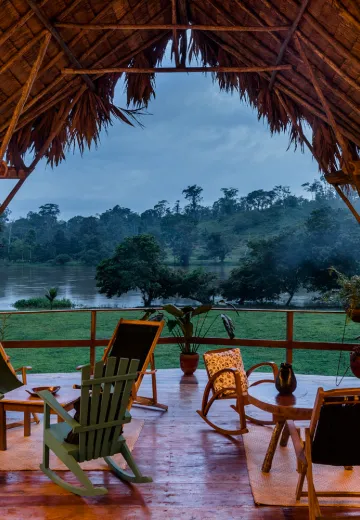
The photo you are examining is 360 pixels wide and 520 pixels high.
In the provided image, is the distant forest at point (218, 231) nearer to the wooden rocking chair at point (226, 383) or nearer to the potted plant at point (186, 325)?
the potted plant at point (186, 325)

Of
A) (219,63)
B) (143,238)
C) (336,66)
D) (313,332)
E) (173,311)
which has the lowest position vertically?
(313,332)

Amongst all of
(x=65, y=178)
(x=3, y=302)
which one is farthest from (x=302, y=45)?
(x=65, y=178)

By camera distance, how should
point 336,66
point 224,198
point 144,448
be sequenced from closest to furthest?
point 144,448, point 336,66, point 224,198

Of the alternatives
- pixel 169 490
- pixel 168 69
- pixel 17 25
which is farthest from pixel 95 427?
pixel 168 69

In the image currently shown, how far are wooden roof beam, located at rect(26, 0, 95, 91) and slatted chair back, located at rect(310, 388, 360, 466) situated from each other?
3873 mm

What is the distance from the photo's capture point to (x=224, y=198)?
16203mm

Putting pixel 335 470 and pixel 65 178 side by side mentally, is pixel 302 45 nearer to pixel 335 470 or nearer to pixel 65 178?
pixel 335 470

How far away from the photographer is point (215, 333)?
604 inches

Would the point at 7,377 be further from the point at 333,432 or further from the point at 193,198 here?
the point at 193,198

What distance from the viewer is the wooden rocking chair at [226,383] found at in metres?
4.18

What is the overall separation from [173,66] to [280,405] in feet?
14.1

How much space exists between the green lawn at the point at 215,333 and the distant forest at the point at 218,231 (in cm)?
124

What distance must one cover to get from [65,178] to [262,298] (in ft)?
50.2

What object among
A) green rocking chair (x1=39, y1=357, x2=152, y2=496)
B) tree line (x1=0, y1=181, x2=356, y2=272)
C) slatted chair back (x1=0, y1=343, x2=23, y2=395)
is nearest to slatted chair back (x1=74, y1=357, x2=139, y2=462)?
green rocking chair (x1=39, y1=357, x2=152, y2=496)
